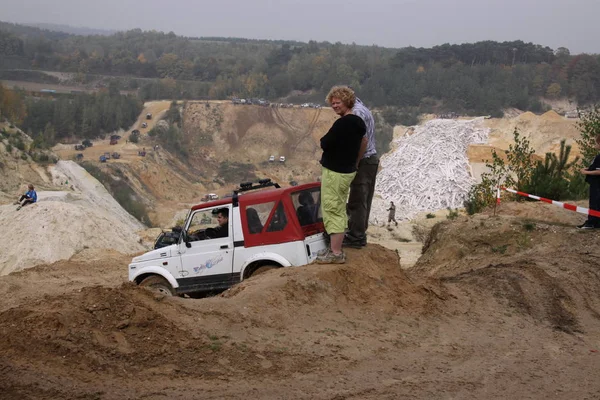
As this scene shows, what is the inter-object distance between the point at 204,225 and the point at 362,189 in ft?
8.37

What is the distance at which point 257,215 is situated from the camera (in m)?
8.95

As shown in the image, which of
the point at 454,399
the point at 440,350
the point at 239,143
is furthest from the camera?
the point at 239,143

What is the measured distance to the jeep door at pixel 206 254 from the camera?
30.2 ft

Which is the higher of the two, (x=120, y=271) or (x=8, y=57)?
(x=8, y=57)

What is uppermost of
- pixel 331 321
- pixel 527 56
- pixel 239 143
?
pixel 527 56

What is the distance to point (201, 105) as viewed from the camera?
10219 cm

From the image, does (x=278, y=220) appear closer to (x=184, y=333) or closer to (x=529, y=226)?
(x=184, y=333)

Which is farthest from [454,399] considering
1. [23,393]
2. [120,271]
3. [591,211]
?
[120,271]

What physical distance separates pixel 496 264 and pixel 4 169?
34.2 meters

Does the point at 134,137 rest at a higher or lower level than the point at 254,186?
lower

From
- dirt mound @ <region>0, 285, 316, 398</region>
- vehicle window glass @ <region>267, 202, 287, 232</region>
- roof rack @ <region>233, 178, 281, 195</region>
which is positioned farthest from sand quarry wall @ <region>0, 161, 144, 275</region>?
dirt mound @ <region>0, 285, 316, 398</region>

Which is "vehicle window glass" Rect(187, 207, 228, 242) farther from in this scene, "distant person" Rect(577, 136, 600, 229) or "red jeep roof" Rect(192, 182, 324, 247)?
"distant person" Rect(577, 136, 600, 229)

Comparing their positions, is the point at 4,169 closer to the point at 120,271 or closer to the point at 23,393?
the point at 120,271

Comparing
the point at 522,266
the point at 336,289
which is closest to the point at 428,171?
the point at 522,266
